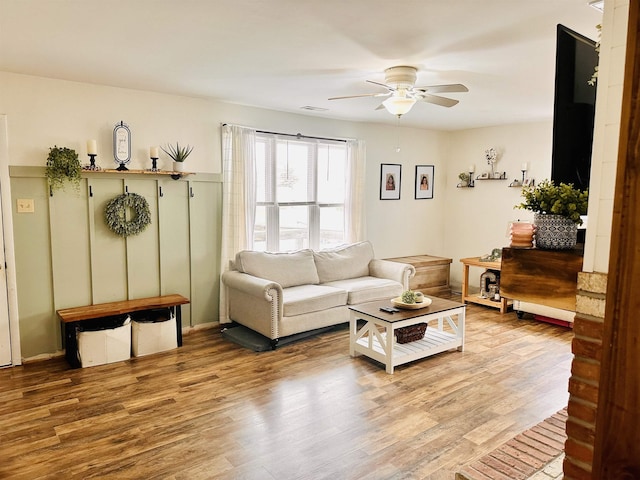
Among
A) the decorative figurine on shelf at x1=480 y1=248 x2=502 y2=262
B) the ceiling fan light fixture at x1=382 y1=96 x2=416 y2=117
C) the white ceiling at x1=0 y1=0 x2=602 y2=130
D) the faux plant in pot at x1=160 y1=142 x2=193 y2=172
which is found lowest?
the decorative figurine on shelf at x1=480 y1=248 x2=502 y2=262

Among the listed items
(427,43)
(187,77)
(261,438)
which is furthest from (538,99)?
(261,438)

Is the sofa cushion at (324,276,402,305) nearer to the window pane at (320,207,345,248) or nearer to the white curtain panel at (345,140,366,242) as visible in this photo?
the window pane at (320,207,345,248)

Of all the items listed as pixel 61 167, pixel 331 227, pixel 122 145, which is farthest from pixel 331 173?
pixel 61 167

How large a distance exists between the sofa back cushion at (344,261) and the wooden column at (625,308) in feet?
13.5

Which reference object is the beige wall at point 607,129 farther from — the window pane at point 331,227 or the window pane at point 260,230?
the window pane at point 331,227

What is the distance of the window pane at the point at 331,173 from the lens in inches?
223

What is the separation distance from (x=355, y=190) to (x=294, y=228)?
1030 millimetres

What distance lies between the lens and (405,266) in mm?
5406

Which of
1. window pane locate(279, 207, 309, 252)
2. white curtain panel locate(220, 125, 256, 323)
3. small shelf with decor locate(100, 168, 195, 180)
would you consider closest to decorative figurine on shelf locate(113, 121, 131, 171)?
small shelf with decor locate(100, 168, 195, 180)

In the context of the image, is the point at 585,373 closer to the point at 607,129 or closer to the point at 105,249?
the point at 607,129

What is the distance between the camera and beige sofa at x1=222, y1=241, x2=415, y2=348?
4312mm

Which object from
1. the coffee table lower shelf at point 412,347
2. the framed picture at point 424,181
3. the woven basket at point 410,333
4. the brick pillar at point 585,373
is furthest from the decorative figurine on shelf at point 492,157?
the brick pillar at point 585,373

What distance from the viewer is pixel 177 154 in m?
4.47

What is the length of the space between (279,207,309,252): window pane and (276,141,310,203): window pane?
15cm
